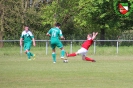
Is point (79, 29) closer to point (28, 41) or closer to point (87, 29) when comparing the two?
point (87, 29)

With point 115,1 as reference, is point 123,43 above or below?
below

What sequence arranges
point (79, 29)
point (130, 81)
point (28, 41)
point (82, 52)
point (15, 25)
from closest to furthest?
point (130, 81), point (82, 52), point (28, 41), point (15, 25), point (79, 29)

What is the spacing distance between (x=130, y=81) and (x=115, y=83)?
2.62ft

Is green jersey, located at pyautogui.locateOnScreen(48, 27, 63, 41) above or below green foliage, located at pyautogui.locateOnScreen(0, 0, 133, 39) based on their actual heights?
below

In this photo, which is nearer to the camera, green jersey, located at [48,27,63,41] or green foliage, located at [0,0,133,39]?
green jersey, located at [48,27,63,41]

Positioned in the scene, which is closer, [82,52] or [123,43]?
[82,52]

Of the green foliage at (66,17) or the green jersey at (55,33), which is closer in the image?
the green jersey at (55,33)

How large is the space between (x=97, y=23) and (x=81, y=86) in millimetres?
52793

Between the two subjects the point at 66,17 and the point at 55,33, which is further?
the point at 66,17

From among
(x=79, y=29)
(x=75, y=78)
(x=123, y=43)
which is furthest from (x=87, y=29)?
(x=75, y=78)

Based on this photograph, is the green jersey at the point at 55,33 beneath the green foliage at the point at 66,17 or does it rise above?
beneath

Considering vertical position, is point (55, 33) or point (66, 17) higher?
point (66, 17)

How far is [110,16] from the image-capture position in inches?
2623

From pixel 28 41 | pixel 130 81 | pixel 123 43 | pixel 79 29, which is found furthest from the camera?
pixel 79 29
